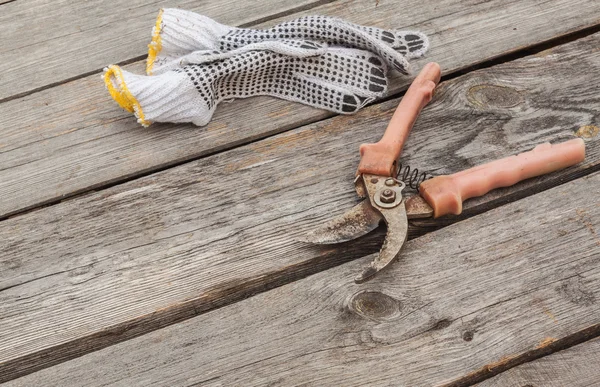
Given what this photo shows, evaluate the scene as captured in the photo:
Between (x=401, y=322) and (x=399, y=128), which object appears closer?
(x=401, y=322)

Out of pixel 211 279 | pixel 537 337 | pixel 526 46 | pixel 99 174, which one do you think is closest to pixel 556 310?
pixel 537 337

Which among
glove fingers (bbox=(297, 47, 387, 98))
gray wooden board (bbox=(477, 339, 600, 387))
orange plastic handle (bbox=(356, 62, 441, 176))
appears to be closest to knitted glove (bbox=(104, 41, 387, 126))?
glove fingers (bbox=(297, 47, 387, 98))

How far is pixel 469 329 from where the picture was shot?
1.13 m

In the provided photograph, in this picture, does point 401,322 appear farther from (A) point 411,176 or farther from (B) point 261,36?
(B) point 261,36

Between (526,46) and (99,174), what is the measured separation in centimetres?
97

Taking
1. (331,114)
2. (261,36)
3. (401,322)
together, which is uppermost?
(261,36)

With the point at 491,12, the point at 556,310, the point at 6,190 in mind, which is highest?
the point at 491,12

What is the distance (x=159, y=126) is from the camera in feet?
4.98

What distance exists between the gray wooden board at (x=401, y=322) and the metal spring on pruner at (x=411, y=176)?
0.11 metres

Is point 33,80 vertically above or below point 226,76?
below

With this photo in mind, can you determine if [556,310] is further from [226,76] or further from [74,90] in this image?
[74,90]

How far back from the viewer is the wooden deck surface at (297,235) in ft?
3.72

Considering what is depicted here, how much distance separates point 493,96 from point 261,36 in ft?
1.68

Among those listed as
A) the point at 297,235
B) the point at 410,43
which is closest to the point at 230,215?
the point at 297,235
